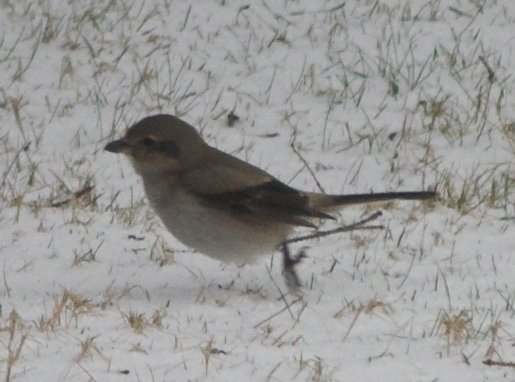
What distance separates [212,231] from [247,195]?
244 millimetres

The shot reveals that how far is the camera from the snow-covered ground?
5.84 meters

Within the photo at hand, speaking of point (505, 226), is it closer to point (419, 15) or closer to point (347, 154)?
point (347, 154)

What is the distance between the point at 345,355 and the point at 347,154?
129 inches

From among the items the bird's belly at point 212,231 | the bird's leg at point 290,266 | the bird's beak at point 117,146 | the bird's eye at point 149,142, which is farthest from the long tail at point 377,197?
the bird's beak at point 117,146

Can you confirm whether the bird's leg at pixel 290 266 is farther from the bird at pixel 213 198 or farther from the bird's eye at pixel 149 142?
the bird's eye at pixel 149 142

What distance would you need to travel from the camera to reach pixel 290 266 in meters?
6.86

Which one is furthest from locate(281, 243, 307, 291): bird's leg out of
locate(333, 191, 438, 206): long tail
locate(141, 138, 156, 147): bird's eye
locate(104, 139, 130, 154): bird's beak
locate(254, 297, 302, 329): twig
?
locate(104, 139, 130, 154): bird's beak

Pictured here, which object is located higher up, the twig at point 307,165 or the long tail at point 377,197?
the twig at point 307,165

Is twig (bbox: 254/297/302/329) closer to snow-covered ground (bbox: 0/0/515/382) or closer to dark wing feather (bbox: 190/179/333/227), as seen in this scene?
snow-covered ground (bbox: 0/0/515/382)

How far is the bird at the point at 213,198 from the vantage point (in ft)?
22.1

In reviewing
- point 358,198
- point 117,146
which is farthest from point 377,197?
point 117,146

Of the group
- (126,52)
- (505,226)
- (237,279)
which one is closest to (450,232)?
(505,226)

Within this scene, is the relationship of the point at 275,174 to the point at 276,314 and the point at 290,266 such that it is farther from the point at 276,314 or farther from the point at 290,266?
the point at 276,314

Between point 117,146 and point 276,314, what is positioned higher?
point 117,146
